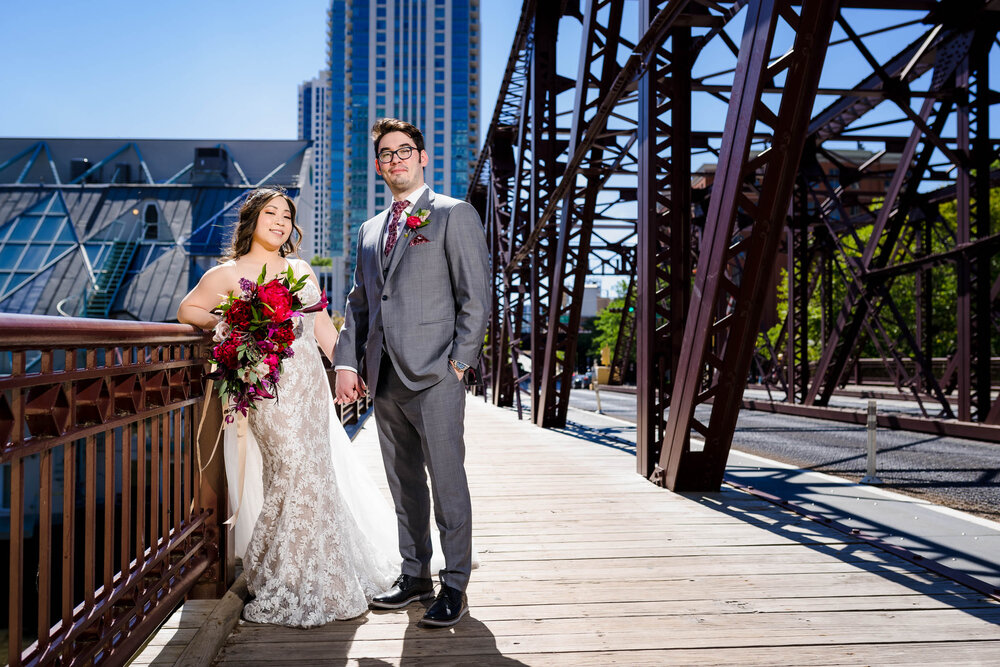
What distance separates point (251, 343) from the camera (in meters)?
3.09

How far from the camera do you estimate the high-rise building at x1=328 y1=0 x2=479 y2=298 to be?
5300 inches

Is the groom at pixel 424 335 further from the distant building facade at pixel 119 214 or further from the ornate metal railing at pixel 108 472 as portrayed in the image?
the distant building facade at pixel 119 214

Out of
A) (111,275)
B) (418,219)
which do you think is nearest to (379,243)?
(418,219)

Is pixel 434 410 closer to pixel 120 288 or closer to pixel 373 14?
pixel 120 288

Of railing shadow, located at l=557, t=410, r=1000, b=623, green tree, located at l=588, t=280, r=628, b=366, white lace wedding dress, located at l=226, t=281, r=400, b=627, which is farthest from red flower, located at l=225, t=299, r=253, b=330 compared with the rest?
green tree, located at l=588, t=280, r=628, b=366

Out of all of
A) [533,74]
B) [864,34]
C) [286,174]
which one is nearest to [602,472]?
[864,34]

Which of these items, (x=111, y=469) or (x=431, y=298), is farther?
(x=431, y=298)

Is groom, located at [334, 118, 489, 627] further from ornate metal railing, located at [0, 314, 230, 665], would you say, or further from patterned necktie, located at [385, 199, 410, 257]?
ornate metal railing, located at [0, 314, 230, 665]

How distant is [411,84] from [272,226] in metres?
142

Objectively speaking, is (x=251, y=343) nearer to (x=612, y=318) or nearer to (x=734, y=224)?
(x=734, y=224)

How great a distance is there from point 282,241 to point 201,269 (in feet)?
116

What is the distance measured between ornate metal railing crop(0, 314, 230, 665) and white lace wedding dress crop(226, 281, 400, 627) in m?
0.19

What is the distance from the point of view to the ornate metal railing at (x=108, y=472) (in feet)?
5.47

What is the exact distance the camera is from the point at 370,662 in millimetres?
2676
